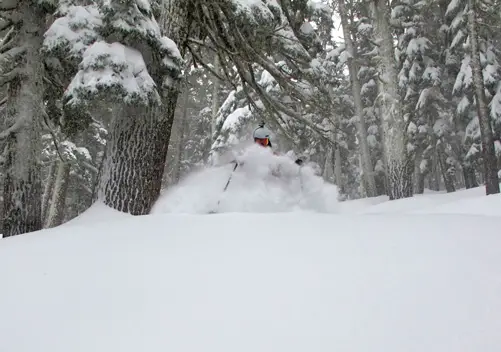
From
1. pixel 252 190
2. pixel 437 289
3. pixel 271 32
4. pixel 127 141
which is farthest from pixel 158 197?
pixel 437 289

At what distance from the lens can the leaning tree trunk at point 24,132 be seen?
19.5 feet

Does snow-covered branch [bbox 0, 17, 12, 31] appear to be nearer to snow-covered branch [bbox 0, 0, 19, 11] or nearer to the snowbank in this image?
snow-covered branch [bbox 0, 0, 19, 11]

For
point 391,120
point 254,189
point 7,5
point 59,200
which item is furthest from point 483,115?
point 59,200

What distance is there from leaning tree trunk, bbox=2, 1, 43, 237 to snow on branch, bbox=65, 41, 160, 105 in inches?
74.7

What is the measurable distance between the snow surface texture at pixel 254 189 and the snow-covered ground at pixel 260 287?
2130 millimetres

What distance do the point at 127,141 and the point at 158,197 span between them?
865 mm

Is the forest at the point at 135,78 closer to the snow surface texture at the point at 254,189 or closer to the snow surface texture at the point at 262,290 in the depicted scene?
the snow surface texture at the point at 254,189

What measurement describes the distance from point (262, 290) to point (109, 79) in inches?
136

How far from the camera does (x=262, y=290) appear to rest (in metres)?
2.03

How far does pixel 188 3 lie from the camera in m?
5.95

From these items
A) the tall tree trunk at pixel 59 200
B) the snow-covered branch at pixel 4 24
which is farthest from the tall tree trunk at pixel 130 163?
the tall tree trunk at pixel 59 200

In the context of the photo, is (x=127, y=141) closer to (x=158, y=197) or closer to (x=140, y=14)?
(x=158, y=197)

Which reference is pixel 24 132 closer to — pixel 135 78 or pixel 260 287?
pixel 135 78

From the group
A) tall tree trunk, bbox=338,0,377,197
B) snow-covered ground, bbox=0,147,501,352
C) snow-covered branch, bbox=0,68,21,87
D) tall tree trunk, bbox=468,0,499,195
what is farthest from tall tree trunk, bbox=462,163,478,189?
snow-covered branch, bbox=0,68,21,87
